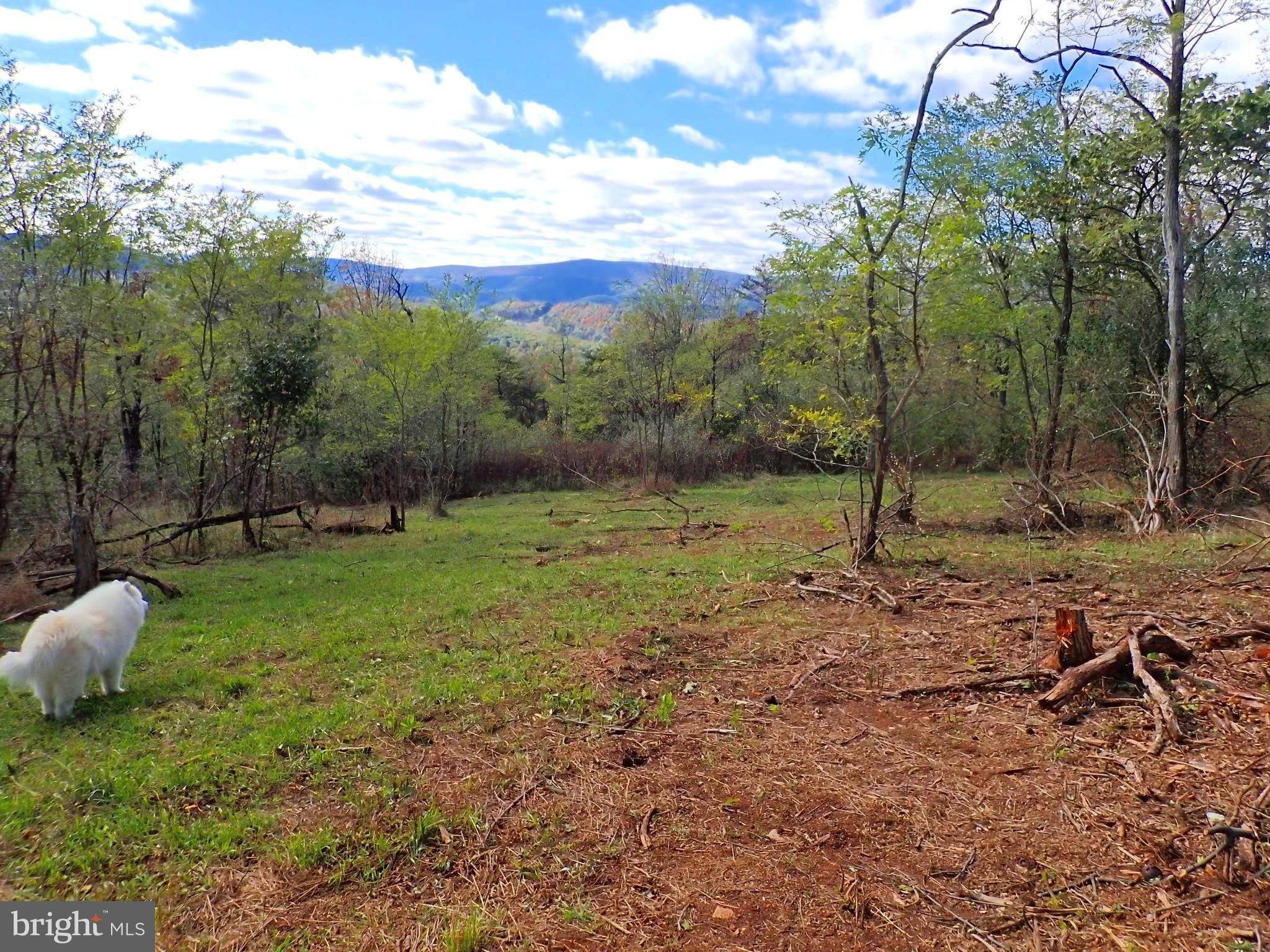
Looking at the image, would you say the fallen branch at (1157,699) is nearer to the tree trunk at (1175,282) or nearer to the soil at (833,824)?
the soil at (833,824)

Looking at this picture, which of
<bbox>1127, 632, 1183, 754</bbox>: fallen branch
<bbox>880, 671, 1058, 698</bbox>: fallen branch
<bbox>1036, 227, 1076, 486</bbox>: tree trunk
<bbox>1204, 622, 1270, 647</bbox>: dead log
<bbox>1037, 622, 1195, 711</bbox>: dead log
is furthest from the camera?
<bbox>1036, 227, 1076, 486</bbox>: tree trunk

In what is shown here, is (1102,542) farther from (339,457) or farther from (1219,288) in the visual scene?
(339,457)

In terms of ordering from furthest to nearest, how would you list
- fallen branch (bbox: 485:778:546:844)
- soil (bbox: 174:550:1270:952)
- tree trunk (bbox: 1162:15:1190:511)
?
tree trunk (bbox: 1162:15:1190:511) < fallen branch (bbox: 485:778:546:844) < soil (bbox: 174:550:1270:952)

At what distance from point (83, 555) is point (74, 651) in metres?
5.52

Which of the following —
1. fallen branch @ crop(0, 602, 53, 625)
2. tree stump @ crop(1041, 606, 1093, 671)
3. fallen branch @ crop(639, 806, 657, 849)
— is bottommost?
fallen branch @ crop(0, 602, 53, 625)

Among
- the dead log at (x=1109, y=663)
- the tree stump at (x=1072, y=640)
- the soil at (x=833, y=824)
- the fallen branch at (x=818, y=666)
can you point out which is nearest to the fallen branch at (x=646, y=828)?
the soil at (x=833, y=824)

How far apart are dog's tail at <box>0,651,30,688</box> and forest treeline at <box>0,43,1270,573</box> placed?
5466 millimetres

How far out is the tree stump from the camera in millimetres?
5176

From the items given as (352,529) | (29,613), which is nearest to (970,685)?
(29,613)

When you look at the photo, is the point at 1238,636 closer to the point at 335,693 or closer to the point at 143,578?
the point at 335,693

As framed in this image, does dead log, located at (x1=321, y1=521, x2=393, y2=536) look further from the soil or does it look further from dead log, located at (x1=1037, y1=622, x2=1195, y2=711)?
dead log, located at (x1=1037, y1=622, x2=1195, y2=711)

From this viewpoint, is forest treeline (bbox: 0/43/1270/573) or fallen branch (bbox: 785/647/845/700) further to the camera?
forest treeline (bbox: 0/43/1270/573)

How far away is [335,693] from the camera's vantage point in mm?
6098

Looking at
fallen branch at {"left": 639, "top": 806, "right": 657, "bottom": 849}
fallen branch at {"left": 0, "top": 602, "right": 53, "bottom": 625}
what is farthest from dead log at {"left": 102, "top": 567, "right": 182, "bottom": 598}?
fallen branch at {"left": 639, "top": 806, "right": 657, "bottom": 849}
